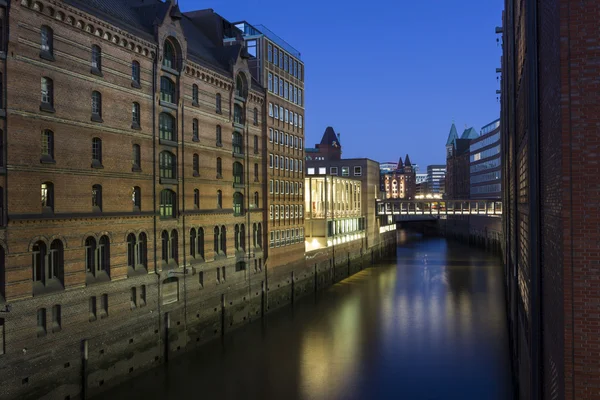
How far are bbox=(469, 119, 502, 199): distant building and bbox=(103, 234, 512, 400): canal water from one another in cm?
5858

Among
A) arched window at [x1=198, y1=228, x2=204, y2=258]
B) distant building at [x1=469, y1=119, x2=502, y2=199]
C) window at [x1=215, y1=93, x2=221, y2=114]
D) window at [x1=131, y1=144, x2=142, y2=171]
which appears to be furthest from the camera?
distant building at [x1=469, y1=119, x2=502, y2=199]

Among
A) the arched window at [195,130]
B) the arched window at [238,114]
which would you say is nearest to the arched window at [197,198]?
the arched window at [195,130]

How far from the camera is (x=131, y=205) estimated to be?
93.1 feet

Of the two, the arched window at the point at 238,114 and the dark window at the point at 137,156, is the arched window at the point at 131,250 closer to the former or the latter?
the dark window at the point at 137,156

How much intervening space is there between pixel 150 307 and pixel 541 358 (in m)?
22.0

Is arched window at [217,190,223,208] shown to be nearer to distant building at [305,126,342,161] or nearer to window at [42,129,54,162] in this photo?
window at [42,129,54,162]

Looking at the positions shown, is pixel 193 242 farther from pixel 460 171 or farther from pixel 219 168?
pixel 460 171

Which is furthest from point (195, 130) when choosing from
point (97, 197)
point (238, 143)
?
point (97, 197)

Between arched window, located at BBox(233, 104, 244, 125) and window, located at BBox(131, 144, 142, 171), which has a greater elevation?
arched window, located at BBox(233, 104, 244, 125)

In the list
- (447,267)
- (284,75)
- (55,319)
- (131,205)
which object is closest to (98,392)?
(55,319)

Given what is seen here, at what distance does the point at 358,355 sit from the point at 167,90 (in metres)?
20.0

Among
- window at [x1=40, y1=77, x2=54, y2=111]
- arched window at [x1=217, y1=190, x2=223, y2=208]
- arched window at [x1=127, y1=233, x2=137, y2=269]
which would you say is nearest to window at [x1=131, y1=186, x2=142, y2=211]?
A: arched window at [x1=127, y1=233, x2=137, y2=269]

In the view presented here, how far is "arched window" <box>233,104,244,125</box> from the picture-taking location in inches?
1613

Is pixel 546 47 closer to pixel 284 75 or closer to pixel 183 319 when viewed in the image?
pixel 183 319
